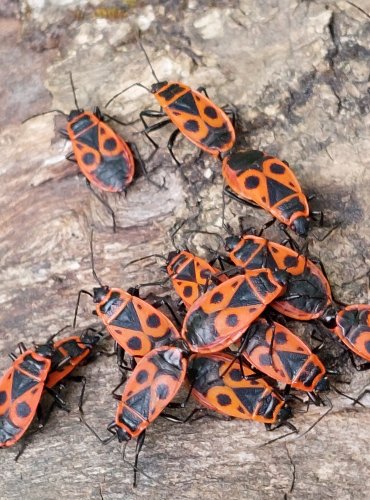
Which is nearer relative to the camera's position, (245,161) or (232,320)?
(232,320)

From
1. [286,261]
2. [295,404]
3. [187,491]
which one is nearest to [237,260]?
[286,261]

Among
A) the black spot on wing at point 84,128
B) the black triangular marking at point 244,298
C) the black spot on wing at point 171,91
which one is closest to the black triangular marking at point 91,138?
the black spot on wing at point 84,128

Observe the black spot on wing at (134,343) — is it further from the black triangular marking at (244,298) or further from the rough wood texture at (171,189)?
the black triangular marking at (244,298)

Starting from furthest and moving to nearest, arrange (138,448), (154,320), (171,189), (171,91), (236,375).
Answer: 1. (171,91)
2. (171,189)
3. (154,320)
4. (236,375)
5. (138,448)

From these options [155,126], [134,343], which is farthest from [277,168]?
[134,343]

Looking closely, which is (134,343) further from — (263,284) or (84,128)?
(84,128)
